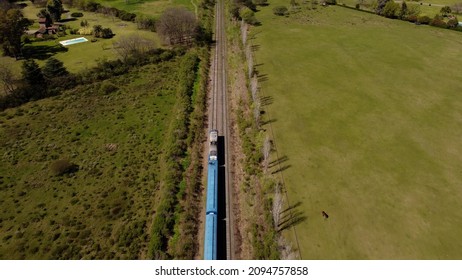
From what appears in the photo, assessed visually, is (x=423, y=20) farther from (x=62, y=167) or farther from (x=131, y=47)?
(x=62, y=167)

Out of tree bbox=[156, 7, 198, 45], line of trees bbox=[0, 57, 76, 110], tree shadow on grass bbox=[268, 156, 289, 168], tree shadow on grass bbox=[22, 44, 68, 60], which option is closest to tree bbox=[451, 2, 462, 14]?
tree bbox=[156, 7, 198, 45]

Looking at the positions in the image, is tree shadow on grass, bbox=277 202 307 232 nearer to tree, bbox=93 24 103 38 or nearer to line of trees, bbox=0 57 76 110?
line of trees, bbox=0 57 76 110

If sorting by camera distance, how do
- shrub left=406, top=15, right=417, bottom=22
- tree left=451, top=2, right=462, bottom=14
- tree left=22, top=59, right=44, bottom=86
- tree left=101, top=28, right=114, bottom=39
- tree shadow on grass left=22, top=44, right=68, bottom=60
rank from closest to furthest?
tree left=22, top=59, right=44, bottom=86 < tree shadow on grass left=22, top=44, right=68, bottom=60 < tree left=101, top=28, right=114, bottom=39 < shrub left=406, top=15, right=417, bottom=22 < tree left=451, top=2, right=462, bottom=14

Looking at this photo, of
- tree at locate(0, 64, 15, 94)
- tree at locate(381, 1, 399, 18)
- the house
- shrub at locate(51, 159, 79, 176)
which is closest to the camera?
shrub at locate(51, 159, 79, 176)

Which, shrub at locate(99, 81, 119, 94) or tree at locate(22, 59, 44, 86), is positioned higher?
tree at locate(22, 59, 44, 86)

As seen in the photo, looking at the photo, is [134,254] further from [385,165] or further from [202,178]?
[385,165]

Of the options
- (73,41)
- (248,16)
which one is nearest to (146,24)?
(73,41)

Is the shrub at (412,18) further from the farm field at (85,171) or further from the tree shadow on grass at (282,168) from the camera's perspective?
the tree shadow on grass at (282,168)
